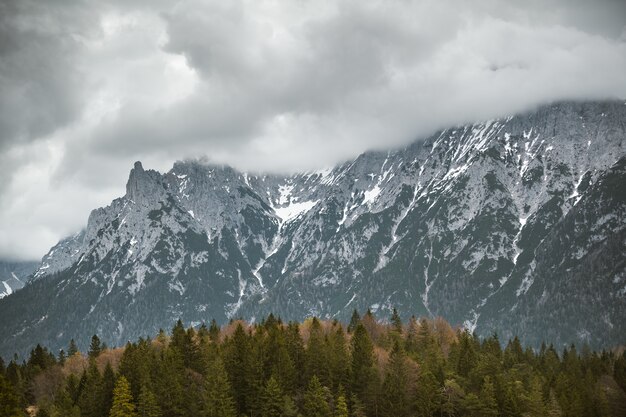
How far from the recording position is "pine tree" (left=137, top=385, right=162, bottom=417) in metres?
104

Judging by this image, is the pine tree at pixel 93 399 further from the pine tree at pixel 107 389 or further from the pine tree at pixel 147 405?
the pine tree at pixel 147 405

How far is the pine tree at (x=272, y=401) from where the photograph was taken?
355 feet

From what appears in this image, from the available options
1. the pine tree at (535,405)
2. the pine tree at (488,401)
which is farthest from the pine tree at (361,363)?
the pine tree at (535,405)

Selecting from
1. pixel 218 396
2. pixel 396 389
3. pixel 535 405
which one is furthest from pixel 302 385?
pixel 535 405

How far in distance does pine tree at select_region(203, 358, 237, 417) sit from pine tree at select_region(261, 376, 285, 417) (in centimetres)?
497

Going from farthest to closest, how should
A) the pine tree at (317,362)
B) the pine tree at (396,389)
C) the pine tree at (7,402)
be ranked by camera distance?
the pine tree at (317,362)
the pine tree at (396,389)
the pine tree at (7,402)

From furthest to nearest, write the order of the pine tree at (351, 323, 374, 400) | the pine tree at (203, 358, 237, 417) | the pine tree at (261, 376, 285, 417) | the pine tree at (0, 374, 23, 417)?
the pine tree at (351, 323, 374, 400) → the pine tree at (261, 376, 285, 417) → the pine tree at (203, 358, 237, 417) → the pine tree at (0, 374, 23, 417)

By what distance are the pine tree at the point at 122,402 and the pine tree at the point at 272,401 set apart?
19.8 m

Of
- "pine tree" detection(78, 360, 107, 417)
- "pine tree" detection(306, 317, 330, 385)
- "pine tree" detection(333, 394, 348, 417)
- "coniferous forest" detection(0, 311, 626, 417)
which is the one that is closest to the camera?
"pine tree" detection(333, 394, 348, 417)

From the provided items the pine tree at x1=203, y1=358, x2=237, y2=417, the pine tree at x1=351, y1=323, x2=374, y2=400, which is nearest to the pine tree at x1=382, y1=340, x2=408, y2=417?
the pine tree at x1=351, y1=323, x2=374, y2=400

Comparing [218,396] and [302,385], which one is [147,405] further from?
[302,385]

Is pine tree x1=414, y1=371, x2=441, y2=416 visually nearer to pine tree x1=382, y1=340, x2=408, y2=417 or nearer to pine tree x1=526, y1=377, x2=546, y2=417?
pine tree x1=382, y1=340, x2=408, y2=417

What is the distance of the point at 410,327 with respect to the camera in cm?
16825

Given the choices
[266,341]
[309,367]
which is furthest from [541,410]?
[266,341]
